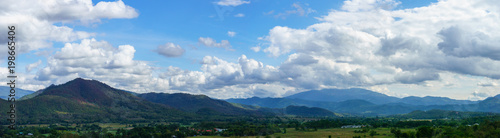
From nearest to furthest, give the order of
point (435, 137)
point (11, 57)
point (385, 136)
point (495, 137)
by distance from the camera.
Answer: point (11, 57), point (495, 137), point (435, 137), point (385, 136)

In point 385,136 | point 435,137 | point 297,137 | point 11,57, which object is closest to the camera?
point 11,57

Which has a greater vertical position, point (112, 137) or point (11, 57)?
point (11, 57)

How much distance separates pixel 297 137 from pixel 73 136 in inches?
4899

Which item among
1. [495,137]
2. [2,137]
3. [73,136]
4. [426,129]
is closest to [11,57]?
[73,136]

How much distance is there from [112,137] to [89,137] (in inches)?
481

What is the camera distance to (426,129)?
6619 inches

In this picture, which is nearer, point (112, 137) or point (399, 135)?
point (399, 135)

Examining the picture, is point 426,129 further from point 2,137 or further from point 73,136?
point 2,137

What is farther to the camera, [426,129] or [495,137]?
[426,129]

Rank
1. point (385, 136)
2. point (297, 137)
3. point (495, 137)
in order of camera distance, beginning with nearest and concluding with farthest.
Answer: point (495, 137), point (385, 136), point (297, 137)

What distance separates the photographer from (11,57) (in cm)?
9762

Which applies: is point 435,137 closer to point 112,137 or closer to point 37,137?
point 112,137

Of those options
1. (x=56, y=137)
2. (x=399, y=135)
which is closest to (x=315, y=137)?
(x=399, y=135)

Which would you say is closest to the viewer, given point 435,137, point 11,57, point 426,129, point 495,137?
point 11,57
